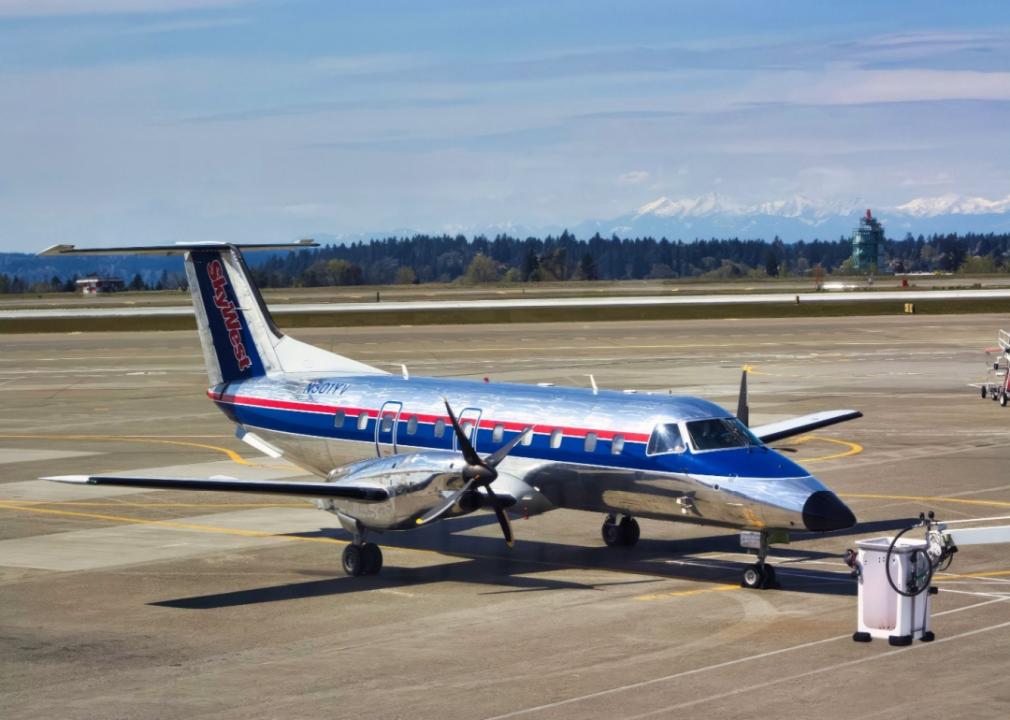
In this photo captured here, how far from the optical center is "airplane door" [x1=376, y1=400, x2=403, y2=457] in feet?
90.5

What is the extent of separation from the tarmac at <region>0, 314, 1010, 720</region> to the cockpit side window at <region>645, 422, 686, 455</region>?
2.33m

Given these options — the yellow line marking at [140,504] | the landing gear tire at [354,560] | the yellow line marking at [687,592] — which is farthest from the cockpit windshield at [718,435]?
the yellow line marking at [140,504]

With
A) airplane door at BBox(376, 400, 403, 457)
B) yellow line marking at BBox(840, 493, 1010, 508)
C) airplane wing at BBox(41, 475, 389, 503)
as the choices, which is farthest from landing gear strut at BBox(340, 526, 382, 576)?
yellow line marking at BBox(840, 493, 1010, 508)

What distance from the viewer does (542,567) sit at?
25938 millimetres

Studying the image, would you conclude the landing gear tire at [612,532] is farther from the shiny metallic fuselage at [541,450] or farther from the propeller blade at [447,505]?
the propeller blade at [447,505]

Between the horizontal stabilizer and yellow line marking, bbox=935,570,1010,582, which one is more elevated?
the horizontal stabilizer

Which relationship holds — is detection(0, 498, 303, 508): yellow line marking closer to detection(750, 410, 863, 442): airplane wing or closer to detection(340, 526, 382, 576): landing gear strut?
detection(340, 526, 382, 576): landing gear strut

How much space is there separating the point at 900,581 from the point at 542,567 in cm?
817

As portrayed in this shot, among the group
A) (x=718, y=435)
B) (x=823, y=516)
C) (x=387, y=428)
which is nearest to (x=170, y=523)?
(x=387, y=428)

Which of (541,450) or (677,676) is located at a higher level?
(541,450)

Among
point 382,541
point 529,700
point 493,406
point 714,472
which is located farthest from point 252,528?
point 529,700

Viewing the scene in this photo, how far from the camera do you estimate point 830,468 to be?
37531 mm

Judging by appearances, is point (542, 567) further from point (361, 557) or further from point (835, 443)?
point (835, 443)

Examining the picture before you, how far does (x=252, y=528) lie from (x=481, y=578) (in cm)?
743
